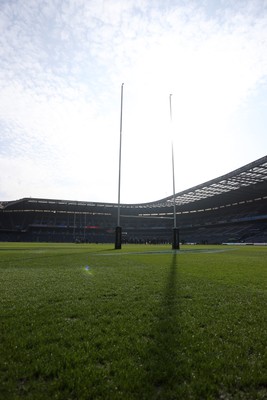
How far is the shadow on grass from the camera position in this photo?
2.31 meters

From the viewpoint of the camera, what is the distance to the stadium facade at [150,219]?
2603 inches

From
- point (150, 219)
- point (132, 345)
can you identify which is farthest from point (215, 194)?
point (132, 345)

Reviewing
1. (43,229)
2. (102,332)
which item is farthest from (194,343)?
(43,229)

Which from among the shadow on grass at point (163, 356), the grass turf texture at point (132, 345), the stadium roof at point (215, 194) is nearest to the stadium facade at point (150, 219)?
the stadium roof at point (215, 194)

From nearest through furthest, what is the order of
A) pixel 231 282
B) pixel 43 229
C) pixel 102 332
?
pixel 102 332 < pixel 231 282 < pixel 43 229

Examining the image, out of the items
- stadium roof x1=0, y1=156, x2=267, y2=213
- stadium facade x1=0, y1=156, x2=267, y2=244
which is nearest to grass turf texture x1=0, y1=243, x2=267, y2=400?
stadium roof x1=0, y1=156, x2=267, y2=213

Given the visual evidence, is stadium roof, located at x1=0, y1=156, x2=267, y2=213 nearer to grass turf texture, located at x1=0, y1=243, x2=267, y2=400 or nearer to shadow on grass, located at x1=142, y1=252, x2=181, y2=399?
grass turf texture, located at x1=0, y1=243, x2=267, y2=400

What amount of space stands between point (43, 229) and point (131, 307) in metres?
85.2

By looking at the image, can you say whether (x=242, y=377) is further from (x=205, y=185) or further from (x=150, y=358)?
(x=205, y=185)

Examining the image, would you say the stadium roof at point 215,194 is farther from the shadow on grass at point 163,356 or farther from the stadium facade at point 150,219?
the shadow on grass at point 163,356

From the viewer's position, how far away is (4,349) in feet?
9.57

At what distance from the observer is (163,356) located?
2838 mm

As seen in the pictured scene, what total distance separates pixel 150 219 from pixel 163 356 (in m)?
90.6

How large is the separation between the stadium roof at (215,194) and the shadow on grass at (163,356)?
3702 cm
